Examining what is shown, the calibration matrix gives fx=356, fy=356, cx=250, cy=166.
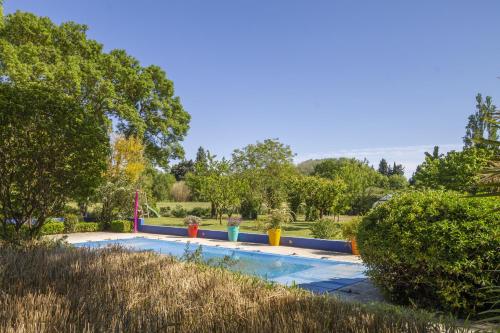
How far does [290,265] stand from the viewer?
1195 cm

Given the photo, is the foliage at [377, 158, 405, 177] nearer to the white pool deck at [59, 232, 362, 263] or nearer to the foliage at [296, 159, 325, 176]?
the foliage at [296, 159, 325, 176]

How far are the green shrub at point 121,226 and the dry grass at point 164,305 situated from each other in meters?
15.9

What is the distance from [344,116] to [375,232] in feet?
45.3

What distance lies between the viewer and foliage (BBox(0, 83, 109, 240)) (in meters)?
7.69

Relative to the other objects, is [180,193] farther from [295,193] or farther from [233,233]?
[233,233]

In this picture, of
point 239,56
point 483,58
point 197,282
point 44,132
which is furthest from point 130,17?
point 197,282

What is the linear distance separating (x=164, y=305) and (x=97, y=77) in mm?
25113

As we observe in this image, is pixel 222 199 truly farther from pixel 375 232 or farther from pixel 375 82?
pixel 375 232

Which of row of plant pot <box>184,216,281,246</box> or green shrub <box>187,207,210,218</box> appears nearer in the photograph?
row of plant pot <box>184,216,281,246</box>

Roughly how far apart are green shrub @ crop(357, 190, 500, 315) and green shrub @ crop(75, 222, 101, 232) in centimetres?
1698

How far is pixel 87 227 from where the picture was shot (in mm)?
19812

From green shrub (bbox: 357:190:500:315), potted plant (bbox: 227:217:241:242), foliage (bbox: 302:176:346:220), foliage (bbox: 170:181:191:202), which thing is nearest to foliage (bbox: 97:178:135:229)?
potted plant (bbox: 227:217:241:242)

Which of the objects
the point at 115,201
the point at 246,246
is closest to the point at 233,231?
the point at 246,246

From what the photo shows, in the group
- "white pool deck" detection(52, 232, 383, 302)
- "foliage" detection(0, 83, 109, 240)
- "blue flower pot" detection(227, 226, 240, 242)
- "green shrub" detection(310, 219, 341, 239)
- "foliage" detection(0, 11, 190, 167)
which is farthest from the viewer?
"foliage" detection(0, 11, 190, 167)
